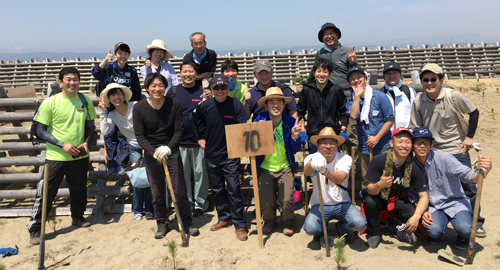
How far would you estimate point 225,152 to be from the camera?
15.9ft

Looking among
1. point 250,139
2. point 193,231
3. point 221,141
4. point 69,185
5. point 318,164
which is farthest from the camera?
point 69,185

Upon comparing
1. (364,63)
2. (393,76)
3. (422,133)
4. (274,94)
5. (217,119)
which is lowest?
(422,133)

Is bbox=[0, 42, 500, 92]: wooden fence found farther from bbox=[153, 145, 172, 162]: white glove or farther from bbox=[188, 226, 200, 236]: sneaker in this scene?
bbox=[153, 145, 172, 162]: white glove

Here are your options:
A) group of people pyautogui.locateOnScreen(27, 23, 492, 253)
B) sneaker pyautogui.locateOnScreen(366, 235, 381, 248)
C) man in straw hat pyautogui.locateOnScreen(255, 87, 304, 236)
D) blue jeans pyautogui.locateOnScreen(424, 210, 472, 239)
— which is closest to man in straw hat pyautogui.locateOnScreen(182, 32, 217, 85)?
group of people pyautogui.locateOnScreen(27, 23, 492, 253)

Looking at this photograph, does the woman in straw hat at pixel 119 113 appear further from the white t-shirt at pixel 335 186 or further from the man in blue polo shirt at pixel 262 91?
the white t-shirt at pixel 335 186

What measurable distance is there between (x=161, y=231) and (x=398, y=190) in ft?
10.9

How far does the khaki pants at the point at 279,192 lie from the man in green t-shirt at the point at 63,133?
2766 mm

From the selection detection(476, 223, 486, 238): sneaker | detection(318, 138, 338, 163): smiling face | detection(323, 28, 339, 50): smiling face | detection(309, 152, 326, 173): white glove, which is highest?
detection(323, 28, 339, 50): smiling face

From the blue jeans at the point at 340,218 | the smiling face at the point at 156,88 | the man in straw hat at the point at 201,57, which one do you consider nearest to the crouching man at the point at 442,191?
the blue jeans at the point at 340,218

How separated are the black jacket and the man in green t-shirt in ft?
11.0

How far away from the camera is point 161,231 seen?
497 cm

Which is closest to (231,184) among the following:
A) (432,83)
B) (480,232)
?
(432,83)

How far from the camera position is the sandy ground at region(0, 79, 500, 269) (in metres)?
4.11

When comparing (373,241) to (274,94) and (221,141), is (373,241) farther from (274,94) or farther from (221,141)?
(221,141)
